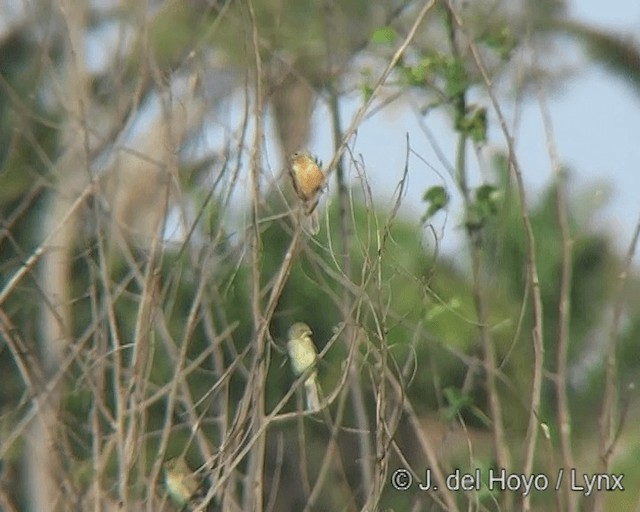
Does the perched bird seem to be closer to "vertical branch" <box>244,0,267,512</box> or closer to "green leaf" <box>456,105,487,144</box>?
"vertical branch" <box>244,0,267,512</box>

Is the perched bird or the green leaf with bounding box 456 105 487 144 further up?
the green leaf with bounding box 456 105 487 144

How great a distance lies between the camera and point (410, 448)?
11.4ft

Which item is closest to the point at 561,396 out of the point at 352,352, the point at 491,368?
the point at 491,368

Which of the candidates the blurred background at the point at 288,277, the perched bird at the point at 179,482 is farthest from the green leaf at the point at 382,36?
the perched bird at the point at 179,482

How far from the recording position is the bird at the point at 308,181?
6.79 ft

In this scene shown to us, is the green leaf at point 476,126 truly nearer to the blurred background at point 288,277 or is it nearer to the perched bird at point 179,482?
the blurred background at point 288,277

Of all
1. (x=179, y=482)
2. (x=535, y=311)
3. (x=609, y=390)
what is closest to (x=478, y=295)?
(x=535, y=311)

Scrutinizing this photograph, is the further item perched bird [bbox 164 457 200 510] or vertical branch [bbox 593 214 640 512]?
perched bird [bbox 164 457 200 510]

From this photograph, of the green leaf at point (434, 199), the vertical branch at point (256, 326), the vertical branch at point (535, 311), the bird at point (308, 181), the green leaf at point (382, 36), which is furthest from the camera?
the green leaf at point (382, 36)

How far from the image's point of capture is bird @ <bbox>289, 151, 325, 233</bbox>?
2.07 metres

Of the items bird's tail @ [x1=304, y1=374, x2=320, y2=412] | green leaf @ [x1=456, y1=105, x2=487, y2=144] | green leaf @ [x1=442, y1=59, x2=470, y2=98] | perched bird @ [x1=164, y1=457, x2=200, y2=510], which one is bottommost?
perched bird @ [x1=164, y1=457, x2=200, y2=510]

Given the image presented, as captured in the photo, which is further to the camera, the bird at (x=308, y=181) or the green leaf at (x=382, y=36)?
the green leaf at (x=382, y=36)

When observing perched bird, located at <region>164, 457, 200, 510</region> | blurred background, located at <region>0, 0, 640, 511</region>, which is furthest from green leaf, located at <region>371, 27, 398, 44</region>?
perched bird, located at <region>164, 457, 200, 510</region>

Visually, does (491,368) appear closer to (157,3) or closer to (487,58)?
(487,58)
